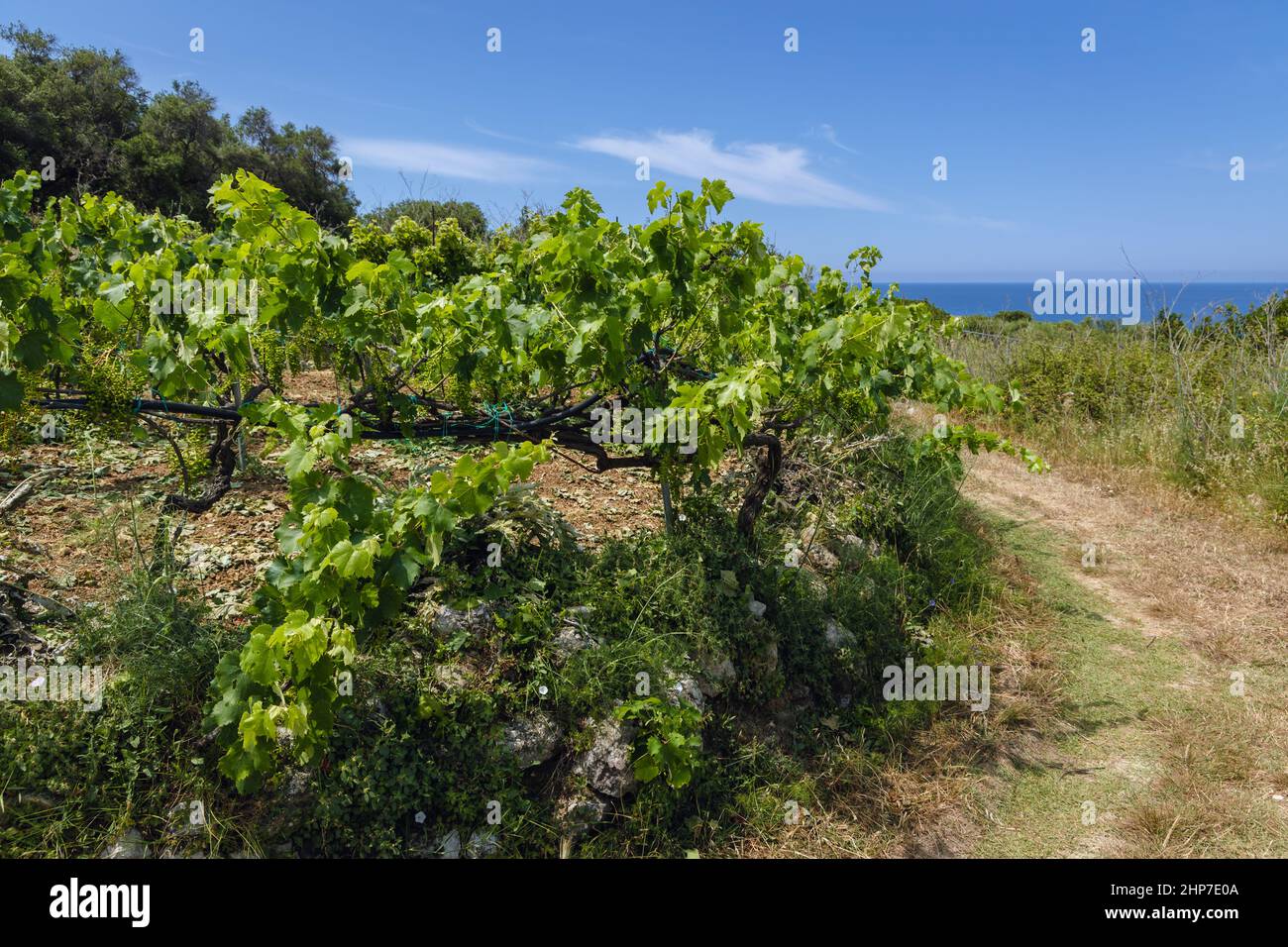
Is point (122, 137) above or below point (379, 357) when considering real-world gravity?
above

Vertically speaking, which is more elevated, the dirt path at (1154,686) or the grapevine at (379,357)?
the grapevine at (379,357)

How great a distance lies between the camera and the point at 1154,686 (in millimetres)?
4621


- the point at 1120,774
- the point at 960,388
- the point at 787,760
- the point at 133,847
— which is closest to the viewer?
the point at 133,847

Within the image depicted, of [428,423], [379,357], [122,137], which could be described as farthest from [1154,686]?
[122,137]

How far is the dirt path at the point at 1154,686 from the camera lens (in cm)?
354

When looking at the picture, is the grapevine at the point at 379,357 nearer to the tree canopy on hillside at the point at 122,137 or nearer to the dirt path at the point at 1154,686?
the dirt path at the point at 1154,686

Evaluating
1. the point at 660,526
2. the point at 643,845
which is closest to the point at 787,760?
the point at 643,845

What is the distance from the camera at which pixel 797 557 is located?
481 centimetres

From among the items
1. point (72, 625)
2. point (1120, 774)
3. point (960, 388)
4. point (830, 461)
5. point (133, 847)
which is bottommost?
point (1120, 774)

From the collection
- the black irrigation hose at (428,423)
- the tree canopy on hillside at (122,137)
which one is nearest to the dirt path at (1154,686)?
the black irrigation hose at (428,423)

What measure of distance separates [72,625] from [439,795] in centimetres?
176

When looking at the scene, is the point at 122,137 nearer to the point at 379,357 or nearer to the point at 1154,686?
the point at 379,357

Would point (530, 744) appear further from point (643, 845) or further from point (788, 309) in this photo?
point (788, 309)

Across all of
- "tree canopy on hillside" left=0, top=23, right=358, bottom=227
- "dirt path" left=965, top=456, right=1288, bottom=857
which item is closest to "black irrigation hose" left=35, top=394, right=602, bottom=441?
"dirt path" left=965, top=456, right=1288, bottom=857
